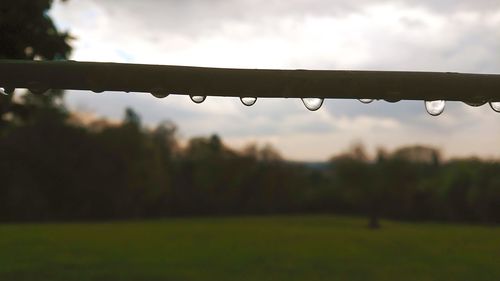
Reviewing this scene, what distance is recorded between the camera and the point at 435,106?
95cm

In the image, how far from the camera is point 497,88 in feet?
2.98

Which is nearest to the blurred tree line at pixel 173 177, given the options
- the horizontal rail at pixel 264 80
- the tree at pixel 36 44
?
the tree at pixel 36 44

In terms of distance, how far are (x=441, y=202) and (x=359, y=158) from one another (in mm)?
3139

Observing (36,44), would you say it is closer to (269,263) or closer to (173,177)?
(269,263)

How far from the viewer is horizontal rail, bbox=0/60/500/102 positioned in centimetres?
90

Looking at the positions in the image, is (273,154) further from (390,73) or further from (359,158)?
(390,73)

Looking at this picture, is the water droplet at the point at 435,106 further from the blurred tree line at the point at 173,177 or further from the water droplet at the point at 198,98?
the blurred tree line at the point at 173,177

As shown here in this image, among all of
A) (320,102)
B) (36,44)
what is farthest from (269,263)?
(320,102)

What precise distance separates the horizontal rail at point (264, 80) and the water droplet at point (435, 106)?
18 millimetres

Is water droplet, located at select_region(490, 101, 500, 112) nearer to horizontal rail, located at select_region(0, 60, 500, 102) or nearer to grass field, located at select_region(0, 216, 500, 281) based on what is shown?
horizontal rail, located at select_region(0, 60, 500, 102)

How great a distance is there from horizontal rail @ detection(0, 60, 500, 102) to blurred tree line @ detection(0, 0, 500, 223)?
1632 mm

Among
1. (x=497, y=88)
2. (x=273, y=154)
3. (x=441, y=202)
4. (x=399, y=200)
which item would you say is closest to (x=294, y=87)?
(x=497, y=88)

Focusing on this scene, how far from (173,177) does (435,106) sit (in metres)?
20.9

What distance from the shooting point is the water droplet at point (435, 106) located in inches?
36.9
